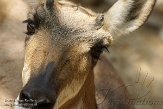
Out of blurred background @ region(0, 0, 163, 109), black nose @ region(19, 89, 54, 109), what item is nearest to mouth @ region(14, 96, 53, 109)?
black nose @ region(19, 89, 54, 109)

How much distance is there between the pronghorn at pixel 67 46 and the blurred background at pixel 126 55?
1.77 feet

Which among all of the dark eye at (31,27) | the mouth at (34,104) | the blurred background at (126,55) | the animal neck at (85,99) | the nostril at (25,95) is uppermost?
the dark eye at (31,27)

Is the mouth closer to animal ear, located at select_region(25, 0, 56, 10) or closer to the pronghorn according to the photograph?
the pronghorn

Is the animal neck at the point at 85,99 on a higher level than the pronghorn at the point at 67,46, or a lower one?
lower

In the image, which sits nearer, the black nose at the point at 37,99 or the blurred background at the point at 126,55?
the black nose at the point at 37,99

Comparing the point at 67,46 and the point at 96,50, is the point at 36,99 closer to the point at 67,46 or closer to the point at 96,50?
the point at 67,46

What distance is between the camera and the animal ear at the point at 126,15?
197 inches

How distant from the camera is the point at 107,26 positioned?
16.2 ft

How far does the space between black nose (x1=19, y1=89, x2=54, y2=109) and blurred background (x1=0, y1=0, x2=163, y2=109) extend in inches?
48.2

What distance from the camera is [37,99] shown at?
395cm

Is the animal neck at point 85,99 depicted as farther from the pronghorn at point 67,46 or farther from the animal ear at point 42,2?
the animal ear at point 42,2

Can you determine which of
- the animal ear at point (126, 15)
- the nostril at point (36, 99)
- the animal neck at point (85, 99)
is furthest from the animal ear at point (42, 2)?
the nostril at point (36, 99)

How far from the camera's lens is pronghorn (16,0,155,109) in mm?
4125

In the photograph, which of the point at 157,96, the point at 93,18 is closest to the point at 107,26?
the point at 93,18
